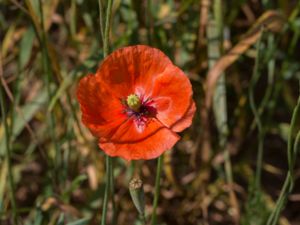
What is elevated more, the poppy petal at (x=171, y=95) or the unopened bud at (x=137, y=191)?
the poppy petal at (x=171, y=95)

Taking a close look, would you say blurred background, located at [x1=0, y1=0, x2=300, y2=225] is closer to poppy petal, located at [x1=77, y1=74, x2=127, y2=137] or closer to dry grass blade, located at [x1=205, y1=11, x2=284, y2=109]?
dry grass blade, located at [x1=205, y1=11, x2=284, y2=109]

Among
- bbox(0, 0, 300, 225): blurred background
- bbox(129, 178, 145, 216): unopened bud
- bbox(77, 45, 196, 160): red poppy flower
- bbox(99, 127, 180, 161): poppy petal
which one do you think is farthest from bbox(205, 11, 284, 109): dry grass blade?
bbox(129, 178, 145, 216): unopened bud

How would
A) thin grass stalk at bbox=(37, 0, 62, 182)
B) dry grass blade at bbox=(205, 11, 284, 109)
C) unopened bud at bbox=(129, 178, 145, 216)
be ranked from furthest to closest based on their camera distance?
dry grass blade at bbox=(205, 11, 284, 109)
thin grass stalk at bbox=(37, 0, 62, 182)
unopened bud at bbox=(129, 178, 145, 216)

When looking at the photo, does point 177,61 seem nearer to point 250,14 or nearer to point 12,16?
point 250,14

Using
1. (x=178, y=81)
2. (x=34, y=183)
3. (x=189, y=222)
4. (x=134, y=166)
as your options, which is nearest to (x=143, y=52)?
(x=178, y=81)

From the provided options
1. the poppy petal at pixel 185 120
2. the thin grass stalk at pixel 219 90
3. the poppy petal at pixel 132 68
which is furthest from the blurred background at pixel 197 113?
the poppy petal at pixel 185 120

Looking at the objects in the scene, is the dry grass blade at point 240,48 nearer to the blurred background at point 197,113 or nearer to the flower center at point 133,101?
the blurred background at point 197,113

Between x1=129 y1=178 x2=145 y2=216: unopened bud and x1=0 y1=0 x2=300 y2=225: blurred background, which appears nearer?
x1=129 y1=178 x2=145 y2=216: unopened bud
